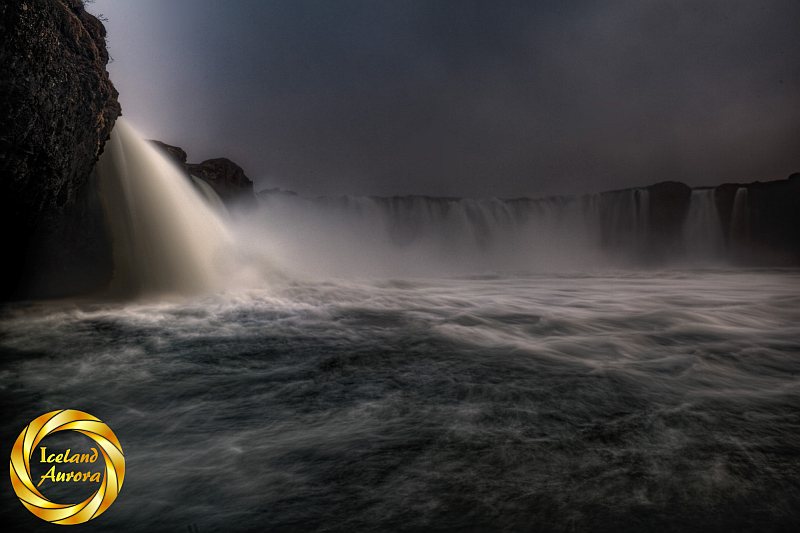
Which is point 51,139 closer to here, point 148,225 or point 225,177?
point 148,225

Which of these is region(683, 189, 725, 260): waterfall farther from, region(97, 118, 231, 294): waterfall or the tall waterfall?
region(97, 118, 231, 294): waterfall

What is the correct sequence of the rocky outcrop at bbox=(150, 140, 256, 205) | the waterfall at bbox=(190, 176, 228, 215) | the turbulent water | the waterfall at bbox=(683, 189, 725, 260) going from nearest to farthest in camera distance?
the turbulent water
the waterfall at bbox=(190, 176, 228, 215)
the rocky outcrop at bbox=(150, 140, 256, 205)
the waterfall at bbox=(683, 189, 725, 260)

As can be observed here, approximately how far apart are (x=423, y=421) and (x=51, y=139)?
573 cm

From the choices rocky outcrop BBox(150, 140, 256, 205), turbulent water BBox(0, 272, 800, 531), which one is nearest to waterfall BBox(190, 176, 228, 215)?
rocky outcrop BBox(150, 140, 256, 205)

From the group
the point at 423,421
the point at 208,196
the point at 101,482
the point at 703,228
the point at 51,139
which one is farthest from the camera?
Answer: the point at 703,228

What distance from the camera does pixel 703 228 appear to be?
96.5 ft

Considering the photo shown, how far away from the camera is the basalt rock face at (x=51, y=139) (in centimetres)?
435

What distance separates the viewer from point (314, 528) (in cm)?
146

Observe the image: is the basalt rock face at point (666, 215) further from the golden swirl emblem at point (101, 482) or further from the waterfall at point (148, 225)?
the golden swirl emblem at point (101, 482)

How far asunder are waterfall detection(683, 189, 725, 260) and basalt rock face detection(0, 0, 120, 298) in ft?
111

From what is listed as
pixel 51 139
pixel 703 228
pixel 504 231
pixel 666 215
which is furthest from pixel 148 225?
pixel 703 228

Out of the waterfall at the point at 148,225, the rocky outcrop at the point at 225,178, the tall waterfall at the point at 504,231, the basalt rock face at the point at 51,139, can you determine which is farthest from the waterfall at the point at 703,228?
Answer: the basalt rock face at the point at 51,139

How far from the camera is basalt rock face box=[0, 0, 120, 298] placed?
4.35 m

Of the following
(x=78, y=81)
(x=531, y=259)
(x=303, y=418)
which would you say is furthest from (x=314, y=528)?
(x=531, y=259)
